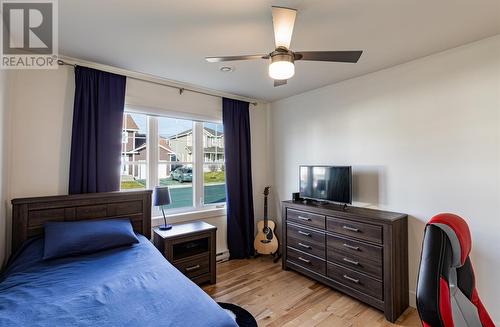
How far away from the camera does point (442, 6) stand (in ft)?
5.36

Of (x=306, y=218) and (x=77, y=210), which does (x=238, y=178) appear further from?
(x=77, y=210)

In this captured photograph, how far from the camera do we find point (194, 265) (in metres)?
2.79

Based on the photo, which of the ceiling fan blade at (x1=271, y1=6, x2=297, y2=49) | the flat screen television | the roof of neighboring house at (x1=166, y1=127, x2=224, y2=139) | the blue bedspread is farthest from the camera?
the roof of neighboring house at (x1=166, y1=127, x2=224, y2=139)

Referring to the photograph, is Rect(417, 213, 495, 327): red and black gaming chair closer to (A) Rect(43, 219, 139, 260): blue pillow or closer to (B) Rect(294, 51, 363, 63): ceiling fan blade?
(B) Rect(294, 51, 363, 63): ceiling fan blade

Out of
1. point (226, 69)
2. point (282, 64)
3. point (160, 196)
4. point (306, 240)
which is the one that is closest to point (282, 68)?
point (282, 64)

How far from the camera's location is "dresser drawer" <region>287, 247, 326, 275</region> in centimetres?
284

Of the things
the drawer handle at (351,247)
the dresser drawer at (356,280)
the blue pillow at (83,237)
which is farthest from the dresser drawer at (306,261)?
the blue pillow at (83,237)

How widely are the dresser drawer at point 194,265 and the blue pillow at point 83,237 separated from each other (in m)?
0.70

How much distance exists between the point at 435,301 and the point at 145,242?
2215 millimetres

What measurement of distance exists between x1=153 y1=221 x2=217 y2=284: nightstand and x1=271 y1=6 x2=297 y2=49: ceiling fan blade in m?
2.16

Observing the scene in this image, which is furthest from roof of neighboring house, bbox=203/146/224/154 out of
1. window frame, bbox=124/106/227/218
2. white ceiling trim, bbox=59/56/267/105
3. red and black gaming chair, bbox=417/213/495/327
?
red and black gaming chair, bbox=417/213/495/327

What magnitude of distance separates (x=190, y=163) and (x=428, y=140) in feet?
9.30

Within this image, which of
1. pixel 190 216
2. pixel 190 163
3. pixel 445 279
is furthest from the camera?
pixel 190 163

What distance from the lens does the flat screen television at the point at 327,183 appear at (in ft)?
9.05
